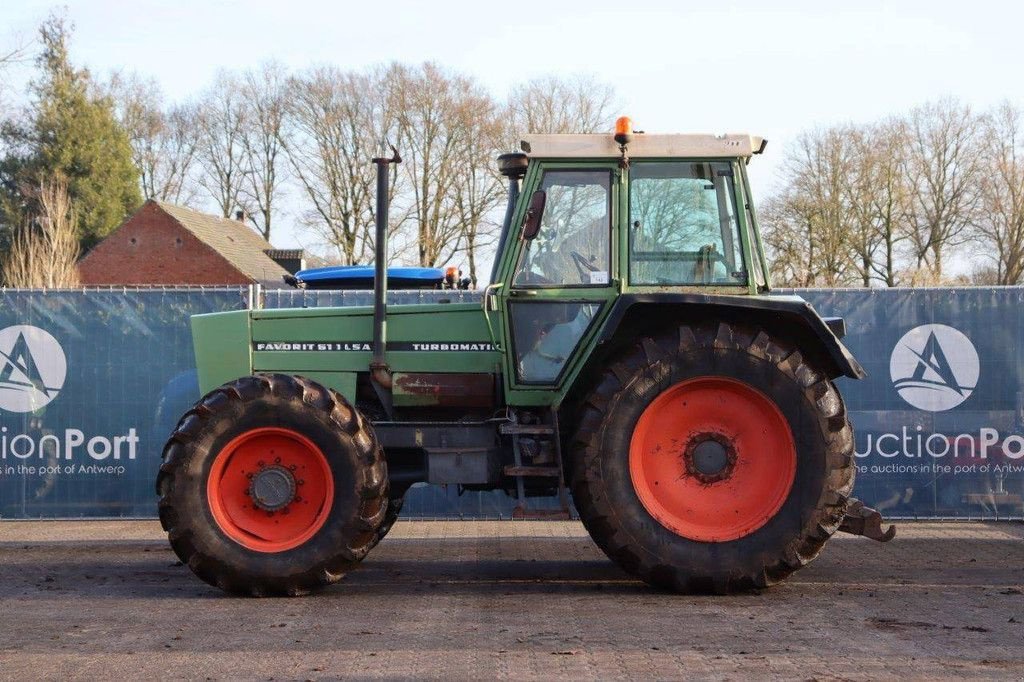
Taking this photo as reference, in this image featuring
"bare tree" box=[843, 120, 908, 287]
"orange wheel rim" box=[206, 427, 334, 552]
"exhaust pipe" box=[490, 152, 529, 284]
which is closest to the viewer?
"orange wheel rim" box=[206, 427, 334, 552]

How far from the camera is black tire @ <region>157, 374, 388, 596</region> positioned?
25.6 ft

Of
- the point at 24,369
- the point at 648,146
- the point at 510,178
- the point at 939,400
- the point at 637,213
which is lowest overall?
the point at 939,400

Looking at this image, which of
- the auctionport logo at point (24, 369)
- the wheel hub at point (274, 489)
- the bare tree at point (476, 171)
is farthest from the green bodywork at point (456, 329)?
the bare tree at point (476, 171)

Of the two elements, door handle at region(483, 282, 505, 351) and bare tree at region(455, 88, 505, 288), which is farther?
bare tree at region(455, 88, 505, 288)

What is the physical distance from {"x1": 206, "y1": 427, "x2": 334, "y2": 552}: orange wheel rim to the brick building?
41.7 metres

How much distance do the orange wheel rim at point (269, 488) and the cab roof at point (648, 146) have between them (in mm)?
2367

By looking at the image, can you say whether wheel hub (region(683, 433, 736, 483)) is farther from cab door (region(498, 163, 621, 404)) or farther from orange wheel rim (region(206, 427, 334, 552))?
orange wheel rim (region(206, 427, 334, 552))

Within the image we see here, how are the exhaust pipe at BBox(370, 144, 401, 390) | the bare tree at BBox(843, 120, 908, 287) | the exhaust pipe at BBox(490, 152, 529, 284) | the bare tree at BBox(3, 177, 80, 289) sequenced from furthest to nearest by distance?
the bare tree at BBox(843, 120, 908, 287)
the bare tree at BBox(3, 177, 80, 289)
the exhaust pipe at BBox(490, 152, 529, 284)
the exhaust pipe at BBox(370, 144, 401, 390)

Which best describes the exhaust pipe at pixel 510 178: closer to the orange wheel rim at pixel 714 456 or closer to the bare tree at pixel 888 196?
the orange wheel rim at pixel 714 456

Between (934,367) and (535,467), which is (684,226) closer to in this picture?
(535,467)

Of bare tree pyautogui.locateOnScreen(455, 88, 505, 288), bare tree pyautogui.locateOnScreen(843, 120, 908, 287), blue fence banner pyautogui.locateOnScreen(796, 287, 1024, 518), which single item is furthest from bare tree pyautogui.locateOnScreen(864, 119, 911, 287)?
blue fence banner pyautogui.locateOnScreen(796, 287, 1024, 518)

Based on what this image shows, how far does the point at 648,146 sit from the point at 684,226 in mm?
554

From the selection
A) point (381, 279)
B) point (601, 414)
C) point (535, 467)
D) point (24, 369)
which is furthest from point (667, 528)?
point (24, 369)

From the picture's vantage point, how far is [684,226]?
8219mm
